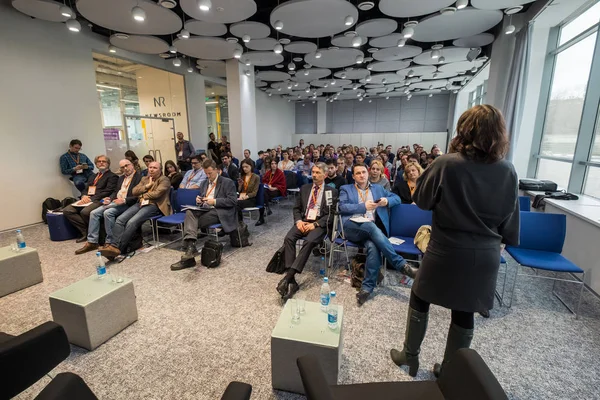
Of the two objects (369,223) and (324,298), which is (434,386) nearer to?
(324,298)

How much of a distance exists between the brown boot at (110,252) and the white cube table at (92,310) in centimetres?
139

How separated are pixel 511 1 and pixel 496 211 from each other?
4497 mm

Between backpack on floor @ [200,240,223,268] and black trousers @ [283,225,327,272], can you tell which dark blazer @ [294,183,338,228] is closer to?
black trousers @ [283,225,327,272]

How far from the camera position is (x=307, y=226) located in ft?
11.1

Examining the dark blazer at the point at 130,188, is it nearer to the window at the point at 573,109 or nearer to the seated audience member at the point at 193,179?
the seated audience member at the point at 193,179

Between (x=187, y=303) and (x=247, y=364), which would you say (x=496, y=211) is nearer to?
(x=247, y=364)

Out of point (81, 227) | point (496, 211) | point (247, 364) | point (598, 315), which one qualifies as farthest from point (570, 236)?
point (81, 227)

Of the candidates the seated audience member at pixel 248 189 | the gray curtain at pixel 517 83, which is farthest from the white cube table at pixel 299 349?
the gray curtain at pixel 517 83

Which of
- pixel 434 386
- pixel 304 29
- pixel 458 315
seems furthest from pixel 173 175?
pixel 434 386

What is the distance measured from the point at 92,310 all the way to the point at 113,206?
263 cm

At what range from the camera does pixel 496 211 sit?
4.57 feet

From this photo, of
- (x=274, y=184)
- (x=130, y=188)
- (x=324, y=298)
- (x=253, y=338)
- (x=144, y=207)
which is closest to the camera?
(x=324, y=298)

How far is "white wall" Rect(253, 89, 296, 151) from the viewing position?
13828 mm

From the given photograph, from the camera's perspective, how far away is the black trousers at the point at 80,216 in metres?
4.52
